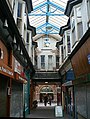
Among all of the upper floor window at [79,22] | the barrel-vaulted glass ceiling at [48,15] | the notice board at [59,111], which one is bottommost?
the notice board at [59,111]

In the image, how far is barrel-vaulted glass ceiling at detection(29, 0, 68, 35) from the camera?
18.2 metres

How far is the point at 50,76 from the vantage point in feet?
69.7

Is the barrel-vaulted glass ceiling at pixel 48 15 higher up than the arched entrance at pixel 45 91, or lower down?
higher up

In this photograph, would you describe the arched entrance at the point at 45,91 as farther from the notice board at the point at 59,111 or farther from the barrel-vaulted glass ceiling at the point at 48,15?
the notice board at the point at 59,111

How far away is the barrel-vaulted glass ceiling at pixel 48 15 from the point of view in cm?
1817

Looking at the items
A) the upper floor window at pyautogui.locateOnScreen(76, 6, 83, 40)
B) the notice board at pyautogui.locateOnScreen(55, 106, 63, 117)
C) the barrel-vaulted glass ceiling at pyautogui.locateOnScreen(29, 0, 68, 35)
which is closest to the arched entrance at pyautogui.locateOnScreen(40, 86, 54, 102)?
the barrel-vaulted glass ceiling at pyautogui.locateOnScreen(29, 0, 68, 35)

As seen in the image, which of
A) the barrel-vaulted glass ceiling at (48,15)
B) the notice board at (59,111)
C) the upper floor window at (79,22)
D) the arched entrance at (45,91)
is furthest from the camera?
the arched entrance at (45,91)

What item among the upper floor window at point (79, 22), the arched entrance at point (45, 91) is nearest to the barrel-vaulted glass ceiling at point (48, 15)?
the upper floor window at point (79, 22)

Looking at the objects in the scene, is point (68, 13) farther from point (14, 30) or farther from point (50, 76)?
point (50, 76)

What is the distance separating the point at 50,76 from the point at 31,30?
21.1 feet

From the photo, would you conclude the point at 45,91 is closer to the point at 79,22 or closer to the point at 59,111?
the point at 59,111

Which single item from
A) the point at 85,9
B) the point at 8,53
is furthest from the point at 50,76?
the point at 8,53

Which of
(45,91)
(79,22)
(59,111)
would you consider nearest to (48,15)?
(79,22)

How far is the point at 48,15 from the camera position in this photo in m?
20.2
